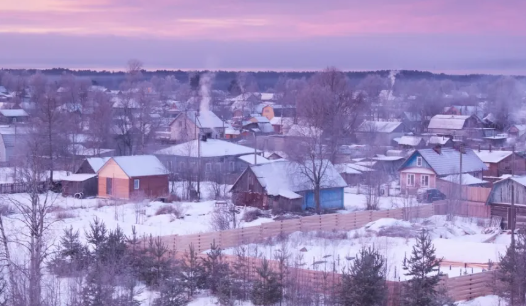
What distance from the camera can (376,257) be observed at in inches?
596

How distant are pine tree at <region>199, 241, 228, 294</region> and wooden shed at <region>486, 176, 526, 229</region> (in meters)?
12.8

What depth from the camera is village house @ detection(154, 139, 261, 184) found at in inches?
1357

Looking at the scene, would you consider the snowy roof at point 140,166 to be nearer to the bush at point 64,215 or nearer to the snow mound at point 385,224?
the bush at point 64,215

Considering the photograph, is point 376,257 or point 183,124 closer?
point 376,257

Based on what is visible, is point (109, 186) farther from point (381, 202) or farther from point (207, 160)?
point (381, 202)

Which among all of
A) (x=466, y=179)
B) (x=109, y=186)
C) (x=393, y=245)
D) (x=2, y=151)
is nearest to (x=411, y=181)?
(x=466, y=179)

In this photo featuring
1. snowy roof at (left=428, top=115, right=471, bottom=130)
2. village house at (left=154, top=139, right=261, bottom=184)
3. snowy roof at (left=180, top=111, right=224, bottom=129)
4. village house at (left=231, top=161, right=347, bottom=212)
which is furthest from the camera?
snowy roof at (left=428, top=115, right=471, bottom=130)

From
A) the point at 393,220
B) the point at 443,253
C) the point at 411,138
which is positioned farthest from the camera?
the point at 411,138

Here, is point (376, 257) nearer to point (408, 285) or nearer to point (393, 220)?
point (408, 285)

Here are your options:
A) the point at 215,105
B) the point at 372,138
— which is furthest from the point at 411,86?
the point at 372,138

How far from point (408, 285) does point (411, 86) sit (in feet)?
330

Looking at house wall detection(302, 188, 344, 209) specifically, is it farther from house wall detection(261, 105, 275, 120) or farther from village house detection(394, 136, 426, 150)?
house wall detection(261, 105, 275, 120)

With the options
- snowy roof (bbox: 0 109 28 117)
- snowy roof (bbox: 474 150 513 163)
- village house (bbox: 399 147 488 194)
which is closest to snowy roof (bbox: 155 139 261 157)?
village house (bbox: 399 147 488 194)

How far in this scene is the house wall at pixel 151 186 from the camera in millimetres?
30391
